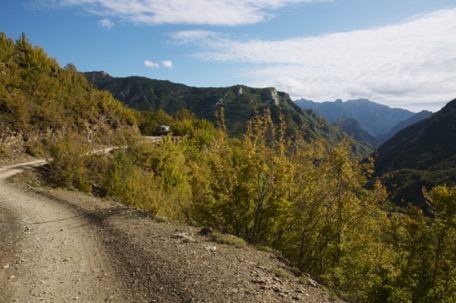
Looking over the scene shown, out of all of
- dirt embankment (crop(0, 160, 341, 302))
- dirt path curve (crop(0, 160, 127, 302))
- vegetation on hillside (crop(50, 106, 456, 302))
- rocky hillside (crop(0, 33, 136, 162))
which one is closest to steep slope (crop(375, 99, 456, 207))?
rocky hillside (crop(0, 33, 136, 162))

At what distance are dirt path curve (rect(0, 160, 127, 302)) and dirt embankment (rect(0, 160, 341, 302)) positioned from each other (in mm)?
19

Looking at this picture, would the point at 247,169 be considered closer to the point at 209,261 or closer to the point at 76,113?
the point at 209,261

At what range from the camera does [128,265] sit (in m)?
7.46

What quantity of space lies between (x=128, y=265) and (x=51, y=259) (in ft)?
6.64

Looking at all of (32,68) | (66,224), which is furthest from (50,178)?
(32,68)

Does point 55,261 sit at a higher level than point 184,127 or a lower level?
lower

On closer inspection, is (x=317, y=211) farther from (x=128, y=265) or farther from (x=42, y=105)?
(x=42, y=105)

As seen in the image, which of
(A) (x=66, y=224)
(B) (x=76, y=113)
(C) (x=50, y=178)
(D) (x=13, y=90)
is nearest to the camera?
(A) (x=66, y=224)

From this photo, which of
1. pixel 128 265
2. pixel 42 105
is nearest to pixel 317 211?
pixel 128 265

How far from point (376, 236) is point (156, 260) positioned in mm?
8412

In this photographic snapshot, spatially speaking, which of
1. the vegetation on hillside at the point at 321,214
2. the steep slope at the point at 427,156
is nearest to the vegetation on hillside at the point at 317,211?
the vegetation on hillside at the point at 321,214

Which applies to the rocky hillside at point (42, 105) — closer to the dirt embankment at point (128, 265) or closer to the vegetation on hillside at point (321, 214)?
the dirt embankment at point (128, 265)

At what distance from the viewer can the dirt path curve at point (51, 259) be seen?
623cm

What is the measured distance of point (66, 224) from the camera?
10.4 m
